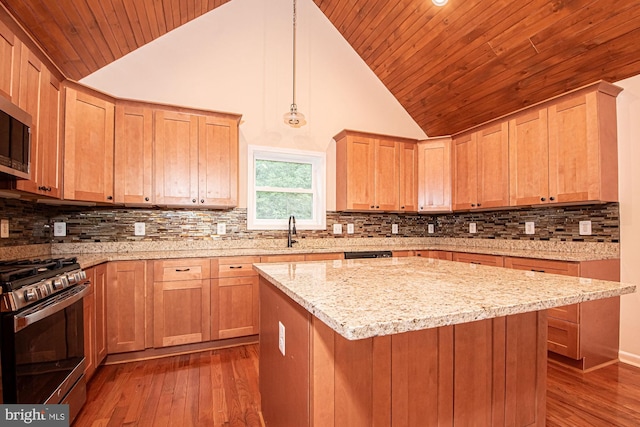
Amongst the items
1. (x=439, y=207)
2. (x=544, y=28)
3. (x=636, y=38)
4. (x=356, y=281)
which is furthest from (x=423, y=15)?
(x=356, y=281)

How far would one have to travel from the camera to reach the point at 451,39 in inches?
126

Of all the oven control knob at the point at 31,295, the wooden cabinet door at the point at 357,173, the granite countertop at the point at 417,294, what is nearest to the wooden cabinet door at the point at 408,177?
the wooden cabinet door at the point at 357,173

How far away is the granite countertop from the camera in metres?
0.76

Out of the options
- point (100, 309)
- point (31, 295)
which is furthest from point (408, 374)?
point (100, 309)

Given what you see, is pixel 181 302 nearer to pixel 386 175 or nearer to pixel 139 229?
pixel 139 229

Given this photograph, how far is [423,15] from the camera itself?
3184 millimetres

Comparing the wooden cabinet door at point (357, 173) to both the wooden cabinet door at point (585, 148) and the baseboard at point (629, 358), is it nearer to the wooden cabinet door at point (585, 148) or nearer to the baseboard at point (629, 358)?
the wooden cabinet door at point (585, 148)

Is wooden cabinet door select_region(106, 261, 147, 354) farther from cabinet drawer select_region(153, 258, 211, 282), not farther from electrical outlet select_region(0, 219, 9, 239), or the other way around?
electrical outlet select_region(0, 219, 9, 239)

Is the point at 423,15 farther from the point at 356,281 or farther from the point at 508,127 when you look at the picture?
the point at 356,281

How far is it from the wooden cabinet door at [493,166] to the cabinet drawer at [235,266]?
2660mm

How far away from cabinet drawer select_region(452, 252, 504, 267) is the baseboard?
3.69 feet

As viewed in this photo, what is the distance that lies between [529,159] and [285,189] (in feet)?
8.72

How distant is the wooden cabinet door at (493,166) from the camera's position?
3285mm
